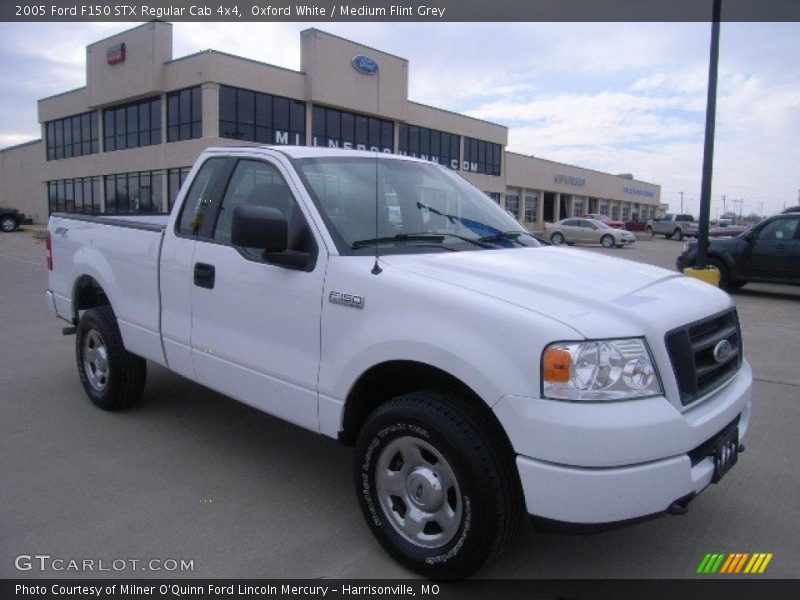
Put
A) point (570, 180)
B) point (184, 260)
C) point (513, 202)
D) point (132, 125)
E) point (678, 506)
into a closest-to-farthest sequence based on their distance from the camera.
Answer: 1. point (678, 506)
2. point (184, 260)
3. point (132, 125)
4. point (513, 202)
5. point (570, 180)

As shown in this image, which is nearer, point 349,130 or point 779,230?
point 779,230

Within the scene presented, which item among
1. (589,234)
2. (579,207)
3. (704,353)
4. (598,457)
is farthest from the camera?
(579,207)

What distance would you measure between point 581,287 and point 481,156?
49.1m

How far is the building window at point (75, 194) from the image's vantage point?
42.1 m

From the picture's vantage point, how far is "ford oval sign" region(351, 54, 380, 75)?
3819 cm

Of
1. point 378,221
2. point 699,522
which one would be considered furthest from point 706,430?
point 378,221

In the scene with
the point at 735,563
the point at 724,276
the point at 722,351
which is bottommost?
the point at 735,563

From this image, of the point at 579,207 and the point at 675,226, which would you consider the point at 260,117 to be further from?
the point at 579,207

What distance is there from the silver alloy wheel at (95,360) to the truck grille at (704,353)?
4.10 metres

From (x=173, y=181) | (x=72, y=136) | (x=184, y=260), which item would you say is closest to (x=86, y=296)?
(x=184, y=260)

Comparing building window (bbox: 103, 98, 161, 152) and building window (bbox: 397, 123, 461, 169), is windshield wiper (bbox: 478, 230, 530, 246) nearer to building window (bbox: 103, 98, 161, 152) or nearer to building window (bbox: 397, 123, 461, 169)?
building window (bbox: 103, 98, 161, 152)

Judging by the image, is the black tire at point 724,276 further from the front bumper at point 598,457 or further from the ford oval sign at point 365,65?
the ford oval sign at point 365,65

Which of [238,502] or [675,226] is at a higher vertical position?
[675,226]

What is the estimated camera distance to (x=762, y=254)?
13.5 m
